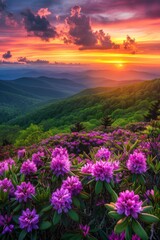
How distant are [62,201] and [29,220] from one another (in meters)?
0.48

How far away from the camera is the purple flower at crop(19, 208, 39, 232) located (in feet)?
10.8

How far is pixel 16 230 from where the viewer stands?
11.8 feet

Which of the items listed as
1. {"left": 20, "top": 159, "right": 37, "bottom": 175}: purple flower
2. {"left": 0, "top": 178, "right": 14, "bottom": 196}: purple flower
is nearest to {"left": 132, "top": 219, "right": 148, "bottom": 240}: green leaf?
{"left": 0, "top": 178, "right": 14, "bottom": 196}: purple flower

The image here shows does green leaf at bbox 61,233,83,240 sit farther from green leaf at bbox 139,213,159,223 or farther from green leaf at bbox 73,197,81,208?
green leaf at bbox 139,213,159,223

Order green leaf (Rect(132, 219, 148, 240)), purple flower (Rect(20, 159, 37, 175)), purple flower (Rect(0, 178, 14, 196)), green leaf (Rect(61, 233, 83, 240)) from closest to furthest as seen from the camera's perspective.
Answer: green leaf (Rect(132, 219, 148, 240))
green leaf (Rect(61, 233, 83, 240))
purple flower (Rect(0, 178, 14, 196))
purple flower (Rect(20, 159, 37, 175))

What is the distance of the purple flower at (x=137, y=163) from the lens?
3.92 m

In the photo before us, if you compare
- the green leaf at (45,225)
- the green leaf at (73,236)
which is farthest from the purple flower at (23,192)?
the green leaf at (73,236)

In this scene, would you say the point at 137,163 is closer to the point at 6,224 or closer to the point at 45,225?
the point at 45,225

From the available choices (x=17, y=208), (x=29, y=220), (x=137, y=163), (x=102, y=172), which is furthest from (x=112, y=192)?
(x=17, y=208)

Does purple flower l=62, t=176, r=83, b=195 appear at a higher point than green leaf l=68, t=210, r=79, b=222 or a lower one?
higher

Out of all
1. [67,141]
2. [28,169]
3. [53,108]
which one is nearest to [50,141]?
[67,141]

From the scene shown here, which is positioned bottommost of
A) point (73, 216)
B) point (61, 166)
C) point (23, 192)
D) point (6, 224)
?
point (6, 224)

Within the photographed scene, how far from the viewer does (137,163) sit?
13.0 ft

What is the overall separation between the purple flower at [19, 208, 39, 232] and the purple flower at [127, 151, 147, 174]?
1.55 metres
